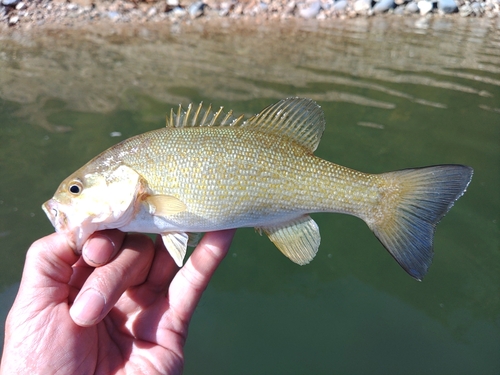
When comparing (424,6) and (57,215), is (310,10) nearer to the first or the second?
(424,6)

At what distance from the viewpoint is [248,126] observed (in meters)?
2.51

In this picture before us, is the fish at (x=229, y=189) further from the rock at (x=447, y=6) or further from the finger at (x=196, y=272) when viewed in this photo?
the rock at (x=447, y=6)

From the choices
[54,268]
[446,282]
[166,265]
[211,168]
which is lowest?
[446,282]

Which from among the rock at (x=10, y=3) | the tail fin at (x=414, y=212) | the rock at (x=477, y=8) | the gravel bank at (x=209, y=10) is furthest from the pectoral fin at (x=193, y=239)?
the rock at (x=10, y=3)

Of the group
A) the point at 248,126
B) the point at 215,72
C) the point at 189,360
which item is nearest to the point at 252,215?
the point at 248,126

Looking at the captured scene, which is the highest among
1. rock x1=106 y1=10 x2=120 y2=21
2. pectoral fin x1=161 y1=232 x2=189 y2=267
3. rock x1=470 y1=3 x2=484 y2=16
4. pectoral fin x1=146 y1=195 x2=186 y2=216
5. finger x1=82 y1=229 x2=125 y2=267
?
pectoral fin x1=146 y1=195 x2=186 y2=216

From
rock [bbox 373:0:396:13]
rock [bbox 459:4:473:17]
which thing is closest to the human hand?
rock [bbox 373:0:396:13]

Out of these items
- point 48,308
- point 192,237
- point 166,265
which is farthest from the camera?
point 166,265

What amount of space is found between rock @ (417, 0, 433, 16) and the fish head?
12.3 meters

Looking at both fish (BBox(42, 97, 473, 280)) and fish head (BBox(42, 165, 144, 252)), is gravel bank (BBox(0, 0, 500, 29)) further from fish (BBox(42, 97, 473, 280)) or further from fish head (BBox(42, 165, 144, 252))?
fish head (BBox(42, 165, 144, 252))

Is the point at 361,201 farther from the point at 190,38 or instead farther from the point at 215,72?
the point at 190,38

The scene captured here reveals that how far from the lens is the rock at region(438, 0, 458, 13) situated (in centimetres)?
1186

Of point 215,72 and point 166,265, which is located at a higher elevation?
point 166,265

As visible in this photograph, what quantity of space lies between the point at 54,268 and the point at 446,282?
3.57 metres
